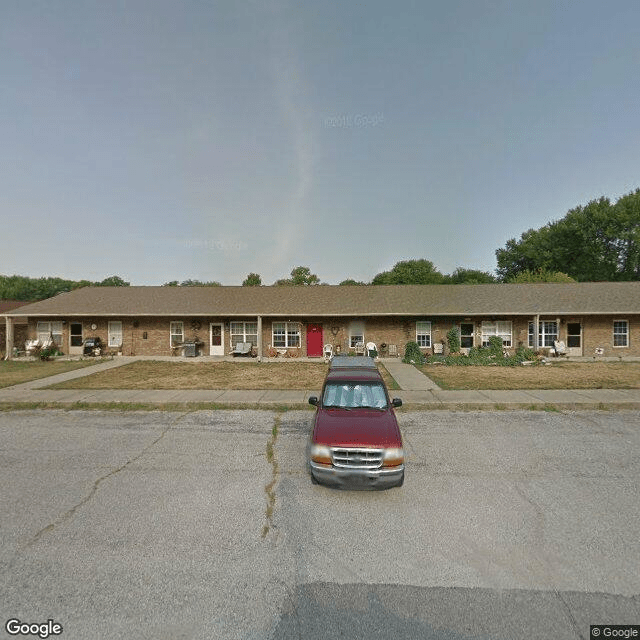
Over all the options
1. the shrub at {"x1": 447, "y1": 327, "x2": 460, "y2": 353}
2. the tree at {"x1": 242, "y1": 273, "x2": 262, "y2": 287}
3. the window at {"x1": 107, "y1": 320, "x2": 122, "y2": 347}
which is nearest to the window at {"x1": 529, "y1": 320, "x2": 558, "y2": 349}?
the shrub at {"x1": 447, "y1": 327, "x2": 460, "y2": 353}

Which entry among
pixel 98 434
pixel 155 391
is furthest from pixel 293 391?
pixel 98 434

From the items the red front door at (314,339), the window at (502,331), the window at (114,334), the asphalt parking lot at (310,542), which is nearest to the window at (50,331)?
the window at (114,334)

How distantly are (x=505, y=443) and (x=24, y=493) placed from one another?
8.85 metres

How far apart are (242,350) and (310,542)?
17702 mm

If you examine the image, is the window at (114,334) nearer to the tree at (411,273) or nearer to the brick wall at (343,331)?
the brick wall at (343,331)

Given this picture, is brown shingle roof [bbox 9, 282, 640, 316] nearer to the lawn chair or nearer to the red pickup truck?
the lawn chair

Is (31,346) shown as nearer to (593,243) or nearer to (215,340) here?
(215,340)

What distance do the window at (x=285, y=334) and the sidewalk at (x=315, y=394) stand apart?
31.2 ft

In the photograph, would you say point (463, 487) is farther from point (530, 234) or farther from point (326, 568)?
point (530, 234)

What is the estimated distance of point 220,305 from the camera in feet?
73.8

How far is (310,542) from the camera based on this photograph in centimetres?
413

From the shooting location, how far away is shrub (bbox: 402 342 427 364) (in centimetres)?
1912

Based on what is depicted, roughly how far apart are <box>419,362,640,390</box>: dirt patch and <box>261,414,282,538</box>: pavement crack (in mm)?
7550

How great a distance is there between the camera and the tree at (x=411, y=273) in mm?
67875
